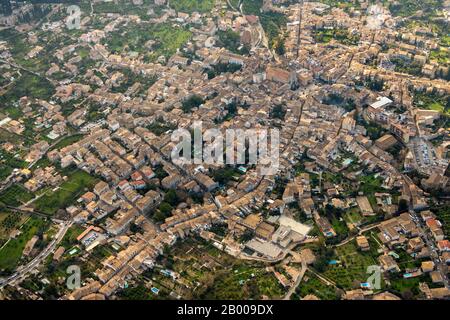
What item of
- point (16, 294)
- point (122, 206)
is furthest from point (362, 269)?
point (16, 294)

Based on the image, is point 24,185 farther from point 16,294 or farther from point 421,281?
point 421,281

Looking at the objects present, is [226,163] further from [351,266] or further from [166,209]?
[351,266]

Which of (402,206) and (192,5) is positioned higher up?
(192,5)

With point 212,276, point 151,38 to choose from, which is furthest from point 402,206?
point 151,38

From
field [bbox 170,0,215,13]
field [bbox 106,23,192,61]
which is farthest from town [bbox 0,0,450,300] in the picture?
field [bbox 170,0,215,13]

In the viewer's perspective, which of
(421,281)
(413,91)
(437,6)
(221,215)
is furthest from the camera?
(437,6)

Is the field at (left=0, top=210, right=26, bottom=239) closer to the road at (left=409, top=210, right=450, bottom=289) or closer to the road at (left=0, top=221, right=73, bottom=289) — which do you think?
the road at (left=0, top=221, right=73, bottom=289)
